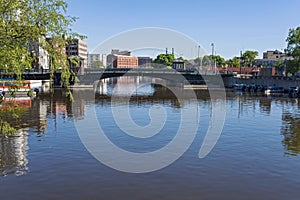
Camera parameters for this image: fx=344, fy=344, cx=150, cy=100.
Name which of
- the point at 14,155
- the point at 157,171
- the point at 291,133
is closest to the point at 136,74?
the point at 291,133

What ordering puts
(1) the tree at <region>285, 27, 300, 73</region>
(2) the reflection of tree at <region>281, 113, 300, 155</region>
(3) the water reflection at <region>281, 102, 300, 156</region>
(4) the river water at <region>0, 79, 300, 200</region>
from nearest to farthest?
1. (4) the river water at <region>0, 79, 300, 200</region>
2. (3) the water reflection at <region>281, 102, 300, 156</region>
3. (2) the reflection of tree at <region>281, 113, 300, 155</region>
4. (1) the tree at <region>285, 27, 300, 73</region>

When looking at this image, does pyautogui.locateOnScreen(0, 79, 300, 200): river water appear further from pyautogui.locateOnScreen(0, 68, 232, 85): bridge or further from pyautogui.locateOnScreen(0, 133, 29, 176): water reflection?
pyautogui.locateOnScreen(0, 68, 232, 85): bridge

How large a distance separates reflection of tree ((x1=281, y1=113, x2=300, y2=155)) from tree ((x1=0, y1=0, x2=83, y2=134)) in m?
22.6

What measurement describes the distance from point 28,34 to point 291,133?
33421mm

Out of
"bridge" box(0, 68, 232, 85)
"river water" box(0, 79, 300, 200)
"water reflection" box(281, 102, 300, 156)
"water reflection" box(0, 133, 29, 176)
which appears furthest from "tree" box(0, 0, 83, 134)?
"bridge" box(0, 68, 232, 85)

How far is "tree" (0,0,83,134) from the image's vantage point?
11.4 metres

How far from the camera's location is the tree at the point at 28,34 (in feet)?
37.3

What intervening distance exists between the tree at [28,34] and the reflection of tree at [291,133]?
2257 cm

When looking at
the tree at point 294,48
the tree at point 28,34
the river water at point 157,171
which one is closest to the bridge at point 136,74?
the tree at point 294,48

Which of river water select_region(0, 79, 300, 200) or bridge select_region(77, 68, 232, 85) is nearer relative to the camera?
river water select_region(0, 79, 300, 200)

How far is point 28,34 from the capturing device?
38.0ft

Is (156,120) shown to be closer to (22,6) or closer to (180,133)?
(180,133)

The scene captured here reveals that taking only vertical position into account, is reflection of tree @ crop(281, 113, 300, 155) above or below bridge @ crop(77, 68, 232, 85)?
below

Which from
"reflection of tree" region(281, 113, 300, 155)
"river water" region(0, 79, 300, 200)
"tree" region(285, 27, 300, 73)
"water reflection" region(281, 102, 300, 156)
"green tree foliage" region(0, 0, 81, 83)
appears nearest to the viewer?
"green tree foliage" region(0, 0, 81, 83)
